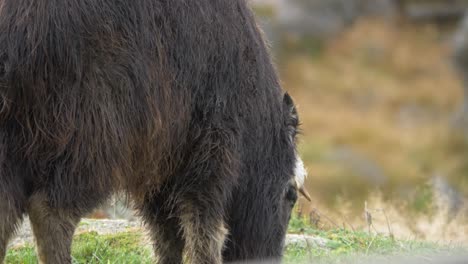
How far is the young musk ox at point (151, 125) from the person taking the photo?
5328 millimetres

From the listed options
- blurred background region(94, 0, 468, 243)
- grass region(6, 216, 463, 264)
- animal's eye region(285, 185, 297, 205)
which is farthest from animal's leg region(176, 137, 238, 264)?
blurred background region(94, 0, 468, 243)

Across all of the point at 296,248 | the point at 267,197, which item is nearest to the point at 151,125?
the point at 267,197

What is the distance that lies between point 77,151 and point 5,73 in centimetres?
54

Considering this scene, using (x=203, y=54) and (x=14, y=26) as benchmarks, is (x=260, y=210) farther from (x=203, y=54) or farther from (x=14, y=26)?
(x=14, y=26)

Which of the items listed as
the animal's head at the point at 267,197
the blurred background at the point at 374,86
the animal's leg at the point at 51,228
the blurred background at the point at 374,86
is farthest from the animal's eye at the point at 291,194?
the blurred background at the point at 374,86

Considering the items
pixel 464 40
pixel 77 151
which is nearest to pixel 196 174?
pixel 77 151

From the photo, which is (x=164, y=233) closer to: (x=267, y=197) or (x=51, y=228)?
(x=267, y=197)

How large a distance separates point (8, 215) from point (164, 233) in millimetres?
1796

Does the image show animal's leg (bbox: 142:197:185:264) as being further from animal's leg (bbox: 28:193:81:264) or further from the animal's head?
animal's leg (bbox: 28:193:81:264)

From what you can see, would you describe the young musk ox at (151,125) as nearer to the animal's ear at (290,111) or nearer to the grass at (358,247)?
the animal's ear at (290,111)

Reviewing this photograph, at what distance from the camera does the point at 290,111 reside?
7000 millimetres

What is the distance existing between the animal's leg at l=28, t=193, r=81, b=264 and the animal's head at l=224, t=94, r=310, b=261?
1455mm

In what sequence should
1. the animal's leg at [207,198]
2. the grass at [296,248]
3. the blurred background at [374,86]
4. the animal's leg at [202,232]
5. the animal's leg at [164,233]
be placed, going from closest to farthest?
the animal's leg at [207,198]
the animal's leg at [202,232]
the animal's leg at [164,233]
the grass at [296,248]
the blurred background at [374,86]

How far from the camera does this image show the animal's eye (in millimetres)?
6997
